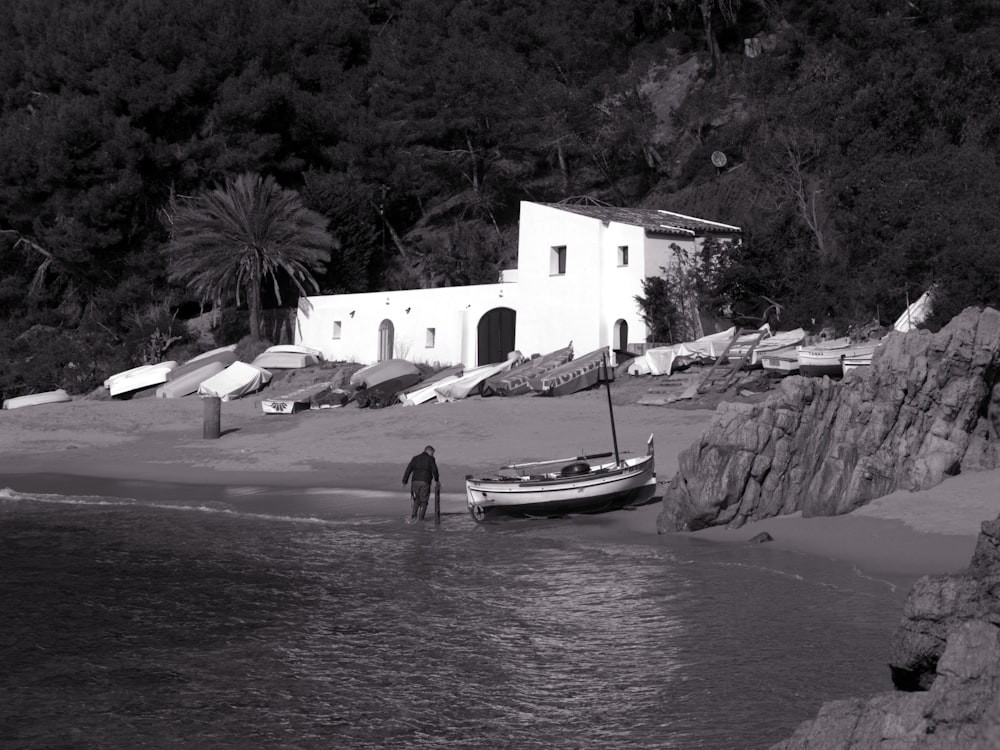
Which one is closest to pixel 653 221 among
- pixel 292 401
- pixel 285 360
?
pixel 292 401

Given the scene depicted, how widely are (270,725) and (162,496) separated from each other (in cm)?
1593

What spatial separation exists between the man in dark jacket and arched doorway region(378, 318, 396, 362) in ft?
69.3

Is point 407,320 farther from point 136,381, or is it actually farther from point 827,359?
point 827,359

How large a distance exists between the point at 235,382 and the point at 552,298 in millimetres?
11205

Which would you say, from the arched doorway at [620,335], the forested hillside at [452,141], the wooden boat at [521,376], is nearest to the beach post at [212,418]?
the wooden boat at [521,376]

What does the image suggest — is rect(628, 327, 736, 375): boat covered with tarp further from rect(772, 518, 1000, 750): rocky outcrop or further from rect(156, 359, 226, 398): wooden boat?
rect(772, 518, 1000, 750): rocky outcrop

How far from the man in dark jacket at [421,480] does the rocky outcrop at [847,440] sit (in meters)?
4.38

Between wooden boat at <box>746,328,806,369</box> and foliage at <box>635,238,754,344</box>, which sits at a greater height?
foliage at <box>635,238,754,344</box>

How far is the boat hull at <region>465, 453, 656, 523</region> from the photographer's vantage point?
20.9 m

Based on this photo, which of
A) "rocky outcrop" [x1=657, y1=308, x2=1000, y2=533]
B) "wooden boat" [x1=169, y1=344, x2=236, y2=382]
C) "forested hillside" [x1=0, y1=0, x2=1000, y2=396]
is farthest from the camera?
"wooden boat" [x1=169, y1=344, x2=236, y2=382]

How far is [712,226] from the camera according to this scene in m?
40.3

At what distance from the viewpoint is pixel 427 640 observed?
45.6 feet

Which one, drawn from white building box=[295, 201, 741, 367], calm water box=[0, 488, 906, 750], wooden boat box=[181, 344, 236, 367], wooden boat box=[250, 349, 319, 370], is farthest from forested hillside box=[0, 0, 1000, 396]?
calm water box=[0, 488, 906, 750]

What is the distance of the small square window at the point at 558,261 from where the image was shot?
129 feet
